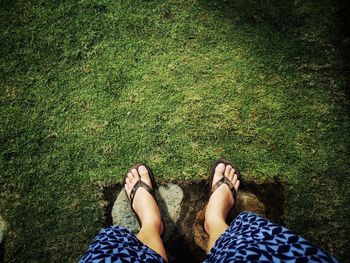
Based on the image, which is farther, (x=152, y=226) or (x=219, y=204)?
(x=219, y=204)

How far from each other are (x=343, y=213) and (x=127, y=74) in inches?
92.0

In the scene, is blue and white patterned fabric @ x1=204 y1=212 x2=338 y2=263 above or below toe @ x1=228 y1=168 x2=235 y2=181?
above

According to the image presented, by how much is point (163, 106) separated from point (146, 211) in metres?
0.99

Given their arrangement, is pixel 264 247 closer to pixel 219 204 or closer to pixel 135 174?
pixel 219 204

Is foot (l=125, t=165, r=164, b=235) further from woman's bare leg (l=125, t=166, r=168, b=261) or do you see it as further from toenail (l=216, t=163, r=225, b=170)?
toenail (l=216, t=163, r=225, b=170)

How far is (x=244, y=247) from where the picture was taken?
1.55m

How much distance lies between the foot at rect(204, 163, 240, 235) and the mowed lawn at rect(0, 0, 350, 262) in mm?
140

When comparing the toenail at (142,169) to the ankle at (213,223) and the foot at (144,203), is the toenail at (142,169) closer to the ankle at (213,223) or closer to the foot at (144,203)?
the foot at (144,203)

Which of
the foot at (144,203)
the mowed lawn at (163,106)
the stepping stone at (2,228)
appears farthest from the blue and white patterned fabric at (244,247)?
the stepping stone at (2,228)

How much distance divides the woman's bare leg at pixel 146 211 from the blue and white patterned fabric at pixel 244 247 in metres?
0.50

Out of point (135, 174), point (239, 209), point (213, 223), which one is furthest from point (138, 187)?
point (239, 209)

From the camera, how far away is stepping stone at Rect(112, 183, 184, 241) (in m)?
2.64

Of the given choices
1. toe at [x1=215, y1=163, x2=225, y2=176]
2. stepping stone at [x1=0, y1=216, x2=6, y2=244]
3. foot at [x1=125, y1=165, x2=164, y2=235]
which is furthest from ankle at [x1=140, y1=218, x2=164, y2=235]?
stepping stone at [x1=0, y1=216, x2=6, y2=244]

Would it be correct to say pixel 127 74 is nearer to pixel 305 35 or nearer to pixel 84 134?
pixel 84 134
